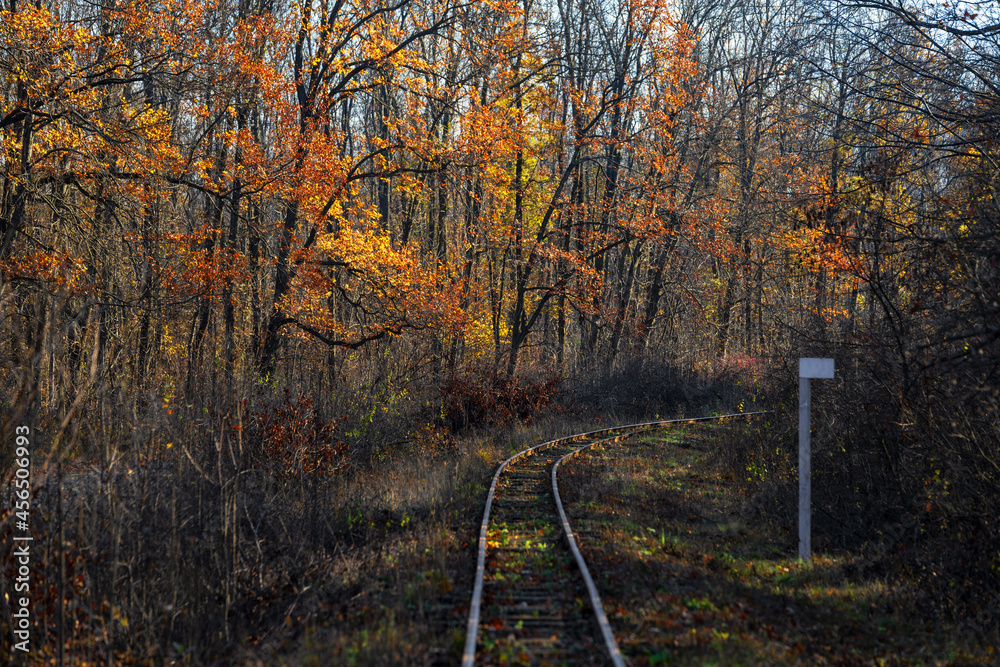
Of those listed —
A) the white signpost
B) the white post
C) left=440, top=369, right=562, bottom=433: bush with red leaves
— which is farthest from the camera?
left=440, top=369, right=562, bottom=433: bush with red leaves

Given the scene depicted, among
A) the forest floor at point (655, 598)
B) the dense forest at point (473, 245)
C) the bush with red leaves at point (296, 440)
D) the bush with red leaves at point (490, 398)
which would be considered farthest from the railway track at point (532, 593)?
the bush with red leaves at point (490, 398)

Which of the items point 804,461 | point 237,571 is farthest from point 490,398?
point 237,571

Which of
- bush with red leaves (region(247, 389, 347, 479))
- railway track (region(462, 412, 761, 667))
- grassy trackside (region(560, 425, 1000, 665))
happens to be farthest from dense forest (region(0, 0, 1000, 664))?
railway track (region(462, 412, 761, 667))

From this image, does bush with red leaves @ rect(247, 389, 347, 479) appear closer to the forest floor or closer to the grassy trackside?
the forest floor

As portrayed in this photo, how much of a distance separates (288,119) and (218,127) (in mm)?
3975

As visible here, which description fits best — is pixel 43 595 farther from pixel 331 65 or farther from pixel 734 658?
pixel 331 65

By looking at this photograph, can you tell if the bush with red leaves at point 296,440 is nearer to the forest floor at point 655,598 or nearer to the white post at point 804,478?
the forest floor at point 655,598

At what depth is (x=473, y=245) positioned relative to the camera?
84.1ft

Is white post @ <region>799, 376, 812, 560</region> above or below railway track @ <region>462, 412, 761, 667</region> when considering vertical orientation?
above

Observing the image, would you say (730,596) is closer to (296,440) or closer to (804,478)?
(804,478)

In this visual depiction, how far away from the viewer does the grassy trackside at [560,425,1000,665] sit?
5.77m

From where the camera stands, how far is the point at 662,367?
84.1 feet

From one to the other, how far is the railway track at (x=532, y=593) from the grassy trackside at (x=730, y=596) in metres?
0.23

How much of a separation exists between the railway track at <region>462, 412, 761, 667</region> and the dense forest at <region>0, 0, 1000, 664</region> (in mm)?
2513
